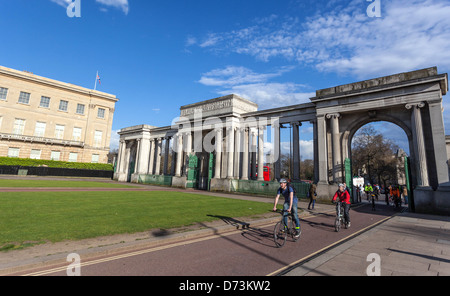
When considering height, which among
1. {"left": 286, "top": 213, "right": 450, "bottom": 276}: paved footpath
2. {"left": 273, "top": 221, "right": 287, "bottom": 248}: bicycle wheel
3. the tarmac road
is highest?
{"left": 273, "top": 221, "right": 287, "bottom": 248}: bicycle wheel

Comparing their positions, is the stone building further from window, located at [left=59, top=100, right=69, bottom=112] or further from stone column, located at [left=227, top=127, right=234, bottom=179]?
stone column, located at [left=227, top=127, right=234, bottom=179]

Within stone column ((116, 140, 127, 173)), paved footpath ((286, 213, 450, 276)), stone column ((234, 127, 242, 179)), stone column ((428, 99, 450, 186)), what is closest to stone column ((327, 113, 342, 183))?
stone column ((428, 99, 450, 186))

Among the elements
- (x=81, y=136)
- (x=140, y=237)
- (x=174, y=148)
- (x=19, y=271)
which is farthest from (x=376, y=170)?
(x=81, y=136)

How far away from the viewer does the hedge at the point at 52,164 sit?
35.6 metres

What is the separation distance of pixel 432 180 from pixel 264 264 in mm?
17422

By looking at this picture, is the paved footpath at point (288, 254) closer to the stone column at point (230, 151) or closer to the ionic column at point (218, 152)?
the stone column at point (230, 151)

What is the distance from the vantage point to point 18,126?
40594 millimetres

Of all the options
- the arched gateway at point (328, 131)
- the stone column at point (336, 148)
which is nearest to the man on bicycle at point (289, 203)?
the arched gateway at point (328, 131)

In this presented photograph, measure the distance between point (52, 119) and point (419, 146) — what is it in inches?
2222

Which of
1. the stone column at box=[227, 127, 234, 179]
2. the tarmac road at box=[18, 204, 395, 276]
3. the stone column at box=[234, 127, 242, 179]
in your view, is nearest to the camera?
the tarmac road at box=[18, 204, 395, 276]

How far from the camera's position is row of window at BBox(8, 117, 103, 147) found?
4055cm

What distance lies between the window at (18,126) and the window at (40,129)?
1.91 meters

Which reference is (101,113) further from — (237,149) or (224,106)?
(237,149)
